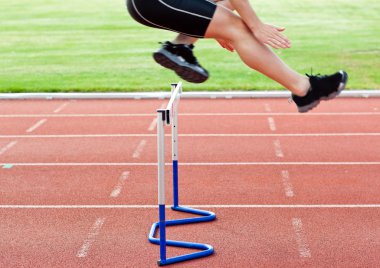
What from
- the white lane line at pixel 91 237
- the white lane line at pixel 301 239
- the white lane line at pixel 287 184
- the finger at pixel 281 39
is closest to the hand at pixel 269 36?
the finger at pixel 281 39

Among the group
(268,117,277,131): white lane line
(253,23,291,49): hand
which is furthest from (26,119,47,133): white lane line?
(253,23,291,49): hand

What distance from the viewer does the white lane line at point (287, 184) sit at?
7.48 metres

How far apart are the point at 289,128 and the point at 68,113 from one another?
3.17 metres

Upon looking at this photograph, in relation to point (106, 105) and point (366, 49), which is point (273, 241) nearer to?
point (106, 105)

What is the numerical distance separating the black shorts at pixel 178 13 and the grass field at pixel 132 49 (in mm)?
8803

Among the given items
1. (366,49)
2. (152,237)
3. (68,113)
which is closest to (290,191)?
(152,237)

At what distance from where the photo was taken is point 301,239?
622 centimetres

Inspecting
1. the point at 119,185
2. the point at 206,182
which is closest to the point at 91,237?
the point at 119,185

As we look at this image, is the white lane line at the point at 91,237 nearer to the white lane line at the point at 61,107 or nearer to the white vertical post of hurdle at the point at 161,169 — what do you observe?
the white vertical post of hurdle at the point at 161,169

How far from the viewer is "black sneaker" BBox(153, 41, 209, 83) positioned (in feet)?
15.1

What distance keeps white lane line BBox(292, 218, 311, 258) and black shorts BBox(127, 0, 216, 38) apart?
2.25 metres

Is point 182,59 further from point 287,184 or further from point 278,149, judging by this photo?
point 278,149

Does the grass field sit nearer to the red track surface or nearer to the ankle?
the red track surface

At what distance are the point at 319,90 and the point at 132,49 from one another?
46.1 feet
